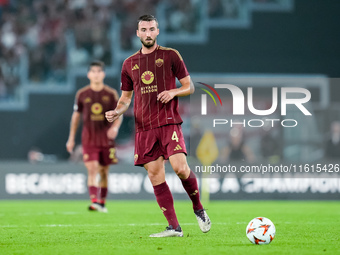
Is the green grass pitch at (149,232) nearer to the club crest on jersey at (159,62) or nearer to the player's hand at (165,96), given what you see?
the player's hand at (165,96)

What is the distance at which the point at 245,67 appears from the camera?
18.2m

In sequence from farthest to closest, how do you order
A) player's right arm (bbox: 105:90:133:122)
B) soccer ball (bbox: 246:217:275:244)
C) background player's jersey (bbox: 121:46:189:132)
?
background player's jersey (bbox: 121:46:189:132) < player's right arm (bbox: 105:90:133:122) < soccer ball (bbox: 246:217:275:244)

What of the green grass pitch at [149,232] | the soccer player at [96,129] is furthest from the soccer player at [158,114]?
the soccer player at [96,129]

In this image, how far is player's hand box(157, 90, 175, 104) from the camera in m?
5.58

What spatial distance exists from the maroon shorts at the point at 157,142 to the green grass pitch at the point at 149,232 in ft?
2.39

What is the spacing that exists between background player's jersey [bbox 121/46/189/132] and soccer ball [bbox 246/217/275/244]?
1200 mm

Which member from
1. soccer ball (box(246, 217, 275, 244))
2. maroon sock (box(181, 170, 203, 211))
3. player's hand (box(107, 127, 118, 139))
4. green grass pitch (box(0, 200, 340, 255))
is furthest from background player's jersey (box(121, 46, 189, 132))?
player's hand (box(107, 127, 118, 139))

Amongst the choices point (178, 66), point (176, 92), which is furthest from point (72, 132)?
point (176, 92)

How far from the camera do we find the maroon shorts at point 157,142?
5.74 metres

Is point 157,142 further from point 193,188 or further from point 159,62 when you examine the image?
point 159,62

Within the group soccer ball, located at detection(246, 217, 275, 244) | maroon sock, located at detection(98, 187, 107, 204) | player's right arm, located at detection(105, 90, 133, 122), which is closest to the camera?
soccer ball, located at detection(246, 217, 275, 244)

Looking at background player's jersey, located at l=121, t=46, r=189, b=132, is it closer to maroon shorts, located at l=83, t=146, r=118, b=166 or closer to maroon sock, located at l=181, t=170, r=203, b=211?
maroon sock, located at l=181, t=170, r=203, b=211

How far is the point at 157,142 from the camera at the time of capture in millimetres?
5844

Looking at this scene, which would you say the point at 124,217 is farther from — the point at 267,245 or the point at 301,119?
the point at 301,119
